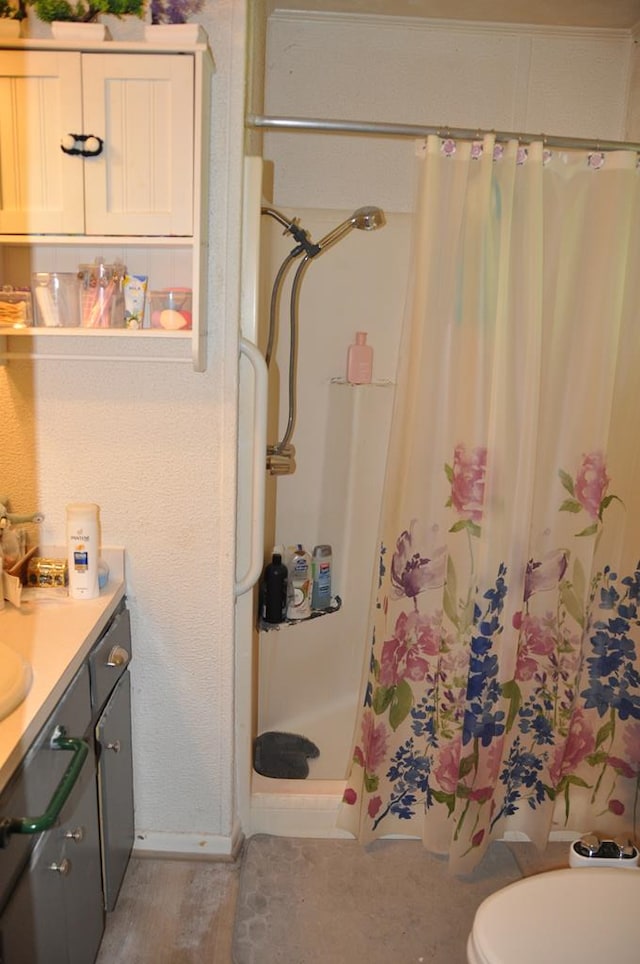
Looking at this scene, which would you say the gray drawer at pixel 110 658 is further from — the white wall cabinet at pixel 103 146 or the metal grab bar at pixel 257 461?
the white wall cabinet at pixel 103 146

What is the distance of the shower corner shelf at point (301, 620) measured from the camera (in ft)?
7.48

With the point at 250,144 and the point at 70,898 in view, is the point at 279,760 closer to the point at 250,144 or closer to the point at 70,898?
Result: the point at 70,898

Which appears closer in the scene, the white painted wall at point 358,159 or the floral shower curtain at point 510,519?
the floral shower curtain at point 510,519

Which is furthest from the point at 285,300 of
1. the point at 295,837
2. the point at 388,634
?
the point at 295,837

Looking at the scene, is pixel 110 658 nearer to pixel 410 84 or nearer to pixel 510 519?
pixel 510 519

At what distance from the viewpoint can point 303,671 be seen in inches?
97.0

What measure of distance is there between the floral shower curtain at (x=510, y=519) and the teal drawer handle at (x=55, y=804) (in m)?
0.86

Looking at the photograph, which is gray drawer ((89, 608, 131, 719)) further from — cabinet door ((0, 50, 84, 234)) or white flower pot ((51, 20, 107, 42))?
white flower pot ((51, 20, 107, 42))

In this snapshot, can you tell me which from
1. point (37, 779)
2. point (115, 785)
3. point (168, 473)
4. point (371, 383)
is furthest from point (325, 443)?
point (37, 779)

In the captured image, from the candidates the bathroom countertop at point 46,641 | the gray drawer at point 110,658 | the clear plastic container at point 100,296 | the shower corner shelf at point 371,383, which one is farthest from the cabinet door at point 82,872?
the shower corner shelf at point 371,383

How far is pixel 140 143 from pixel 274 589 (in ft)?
4.38

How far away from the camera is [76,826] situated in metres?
1.30

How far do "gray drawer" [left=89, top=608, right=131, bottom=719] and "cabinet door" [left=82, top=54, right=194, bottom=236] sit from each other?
0.85m

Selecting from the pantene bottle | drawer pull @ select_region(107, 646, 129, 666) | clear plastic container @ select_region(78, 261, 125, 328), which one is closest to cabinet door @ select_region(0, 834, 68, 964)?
drawer pull @ select_region(107, 646, 129, 666)
